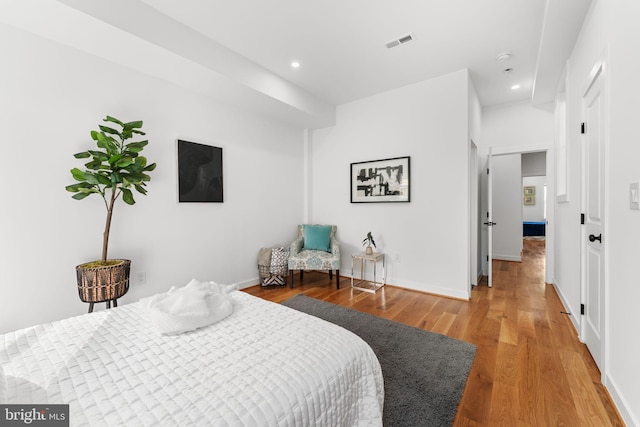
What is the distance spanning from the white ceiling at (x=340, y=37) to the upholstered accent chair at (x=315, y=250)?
1.84 m

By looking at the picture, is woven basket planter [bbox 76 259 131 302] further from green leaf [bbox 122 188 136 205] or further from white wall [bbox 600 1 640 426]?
white wall [bbox 600 1 640 426]

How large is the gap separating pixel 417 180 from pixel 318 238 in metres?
1.64

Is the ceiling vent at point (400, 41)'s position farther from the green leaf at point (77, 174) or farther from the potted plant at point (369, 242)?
the green leaf at point (77, 174)

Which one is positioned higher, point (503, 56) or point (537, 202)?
point (503, 56)

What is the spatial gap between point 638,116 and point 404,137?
2.48m

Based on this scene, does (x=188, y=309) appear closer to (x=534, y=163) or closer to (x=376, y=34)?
(x=376, y=34)

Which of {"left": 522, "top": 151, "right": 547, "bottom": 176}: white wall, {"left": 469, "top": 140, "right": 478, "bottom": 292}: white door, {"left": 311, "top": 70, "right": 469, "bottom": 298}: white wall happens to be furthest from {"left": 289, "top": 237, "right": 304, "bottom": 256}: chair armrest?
{"left": 522, "top": 151, "right": 547, "bottom": 176}: white wall

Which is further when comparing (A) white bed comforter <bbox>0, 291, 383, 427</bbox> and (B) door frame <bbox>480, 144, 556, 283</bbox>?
(B) door frame <bbox>480, 144, 556, 283</bbox>

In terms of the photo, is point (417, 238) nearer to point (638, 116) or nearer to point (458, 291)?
point (458, 291)

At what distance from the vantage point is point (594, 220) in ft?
6.54

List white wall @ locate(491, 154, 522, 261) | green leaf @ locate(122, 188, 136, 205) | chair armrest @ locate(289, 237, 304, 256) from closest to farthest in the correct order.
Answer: green leaf @ locate(122, 188, 136, 205)
chair armrest @ locate(289, 237, 304, 256)
white wall @ locate(491, 154, 522, 261)

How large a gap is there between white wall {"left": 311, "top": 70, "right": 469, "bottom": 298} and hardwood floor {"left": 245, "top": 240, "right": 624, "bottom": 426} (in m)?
0.37

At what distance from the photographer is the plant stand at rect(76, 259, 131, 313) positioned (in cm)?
205

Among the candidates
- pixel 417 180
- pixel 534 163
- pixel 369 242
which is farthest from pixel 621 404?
pixel 534 163
